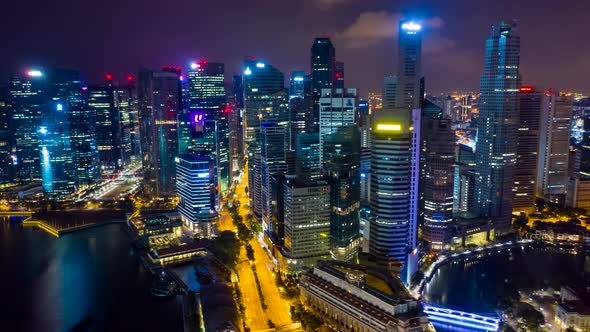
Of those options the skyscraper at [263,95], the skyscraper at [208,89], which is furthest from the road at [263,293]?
the skyscraper at [208,89]

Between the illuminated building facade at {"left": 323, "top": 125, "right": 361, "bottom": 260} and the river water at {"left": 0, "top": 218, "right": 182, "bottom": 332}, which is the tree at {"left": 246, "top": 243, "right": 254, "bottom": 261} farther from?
the river water at {"left": 0, "top": 218, "right": 182, "bottom": 332}

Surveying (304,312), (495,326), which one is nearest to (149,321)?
(304,312)

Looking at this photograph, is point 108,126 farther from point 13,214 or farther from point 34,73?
point 13,214

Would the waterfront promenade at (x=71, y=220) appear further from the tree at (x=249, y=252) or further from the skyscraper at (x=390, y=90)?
the skyscraper at (x=390, y=90)

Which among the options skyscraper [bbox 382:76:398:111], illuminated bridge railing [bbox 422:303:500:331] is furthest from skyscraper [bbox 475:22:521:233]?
illuminated bridge railing [bbox 422:303:500:331]

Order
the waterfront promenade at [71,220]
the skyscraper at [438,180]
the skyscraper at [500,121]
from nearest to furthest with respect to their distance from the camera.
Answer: the skyscraper at [438,180] → the skyscraper at [500,121] → the waterfront promenade at [71,220]

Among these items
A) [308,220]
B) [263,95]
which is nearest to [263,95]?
[263,95]
